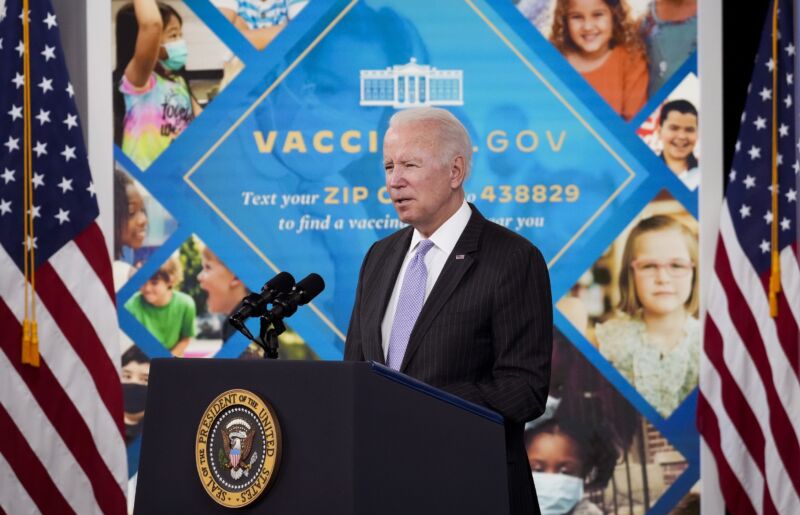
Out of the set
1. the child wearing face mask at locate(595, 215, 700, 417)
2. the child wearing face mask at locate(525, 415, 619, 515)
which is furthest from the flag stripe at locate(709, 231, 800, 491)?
the child wearing face mask at locate(525, 415, 619, 515)

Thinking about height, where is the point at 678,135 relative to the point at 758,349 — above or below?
above

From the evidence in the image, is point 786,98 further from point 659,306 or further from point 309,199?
point 309,199

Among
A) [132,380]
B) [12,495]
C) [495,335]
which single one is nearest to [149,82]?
[132,380]

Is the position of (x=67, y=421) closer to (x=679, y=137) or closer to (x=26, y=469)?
(x=26, y=469)

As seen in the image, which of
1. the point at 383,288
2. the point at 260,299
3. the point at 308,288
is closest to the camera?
the point at 260,299

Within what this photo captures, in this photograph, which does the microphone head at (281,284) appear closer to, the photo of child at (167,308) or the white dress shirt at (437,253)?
the white dress shirt at (437,253)

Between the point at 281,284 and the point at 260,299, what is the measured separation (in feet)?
0.27

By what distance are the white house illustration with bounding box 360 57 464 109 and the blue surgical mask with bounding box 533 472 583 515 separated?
67.0 inches

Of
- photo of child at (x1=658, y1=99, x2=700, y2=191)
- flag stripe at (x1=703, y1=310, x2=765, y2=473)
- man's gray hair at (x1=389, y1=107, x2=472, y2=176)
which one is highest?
photo of child at (x1=658, y1=99, x2=700, y2=191)

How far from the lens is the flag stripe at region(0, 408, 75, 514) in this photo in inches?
155

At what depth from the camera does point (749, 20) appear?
4.56 meters

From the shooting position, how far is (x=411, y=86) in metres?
4.55

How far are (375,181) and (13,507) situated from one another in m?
2.00

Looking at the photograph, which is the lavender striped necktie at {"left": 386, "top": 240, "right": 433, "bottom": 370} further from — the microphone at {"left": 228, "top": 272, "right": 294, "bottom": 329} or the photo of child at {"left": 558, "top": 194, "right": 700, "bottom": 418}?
the photo of child at {"left": 558, "top": 194, "right": 700, "bottom": 418}
